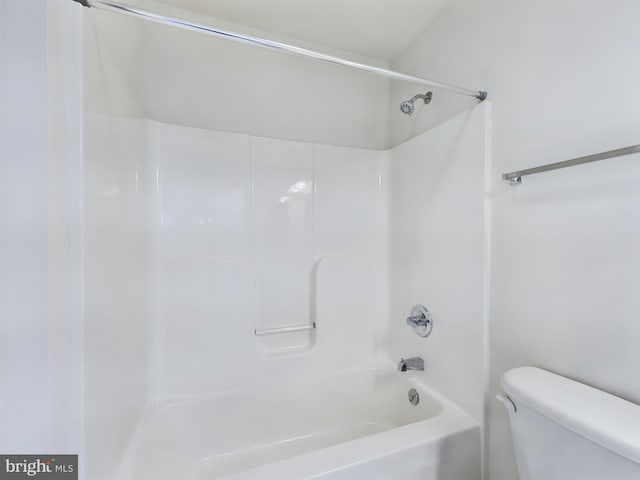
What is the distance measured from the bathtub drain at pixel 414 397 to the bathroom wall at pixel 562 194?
39cm

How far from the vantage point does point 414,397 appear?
4.86 ft

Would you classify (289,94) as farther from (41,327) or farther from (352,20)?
(41,327)

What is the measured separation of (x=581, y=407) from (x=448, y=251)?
2.42ft

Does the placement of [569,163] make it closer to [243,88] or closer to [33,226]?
[33,226]

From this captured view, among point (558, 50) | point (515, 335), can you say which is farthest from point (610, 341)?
point (558, 50)

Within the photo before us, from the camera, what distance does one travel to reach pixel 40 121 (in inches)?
26.0

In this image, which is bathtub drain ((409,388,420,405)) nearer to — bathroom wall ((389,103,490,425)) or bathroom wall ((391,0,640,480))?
bathroom wall ((389,103,490,425))

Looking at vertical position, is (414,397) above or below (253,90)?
below

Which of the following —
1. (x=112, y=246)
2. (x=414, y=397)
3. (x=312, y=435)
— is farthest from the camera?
(x=312, y=435)

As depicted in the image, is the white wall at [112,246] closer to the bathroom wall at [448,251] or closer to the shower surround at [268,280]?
the shower surround at [268,280]

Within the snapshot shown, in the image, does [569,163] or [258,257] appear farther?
[258,257]

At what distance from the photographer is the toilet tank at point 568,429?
618 millimetres

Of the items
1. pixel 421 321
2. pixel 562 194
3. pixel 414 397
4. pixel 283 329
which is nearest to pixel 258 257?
pixel 283 329

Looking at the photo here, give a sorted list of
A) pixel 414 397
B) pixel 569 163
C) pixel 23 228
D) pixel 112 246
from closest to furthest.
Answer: pixel 23 228 → pixel 569 163 → pixel 112 246 → pixel 414 397
